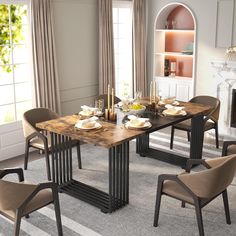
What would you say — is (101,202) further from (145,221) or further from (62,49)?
(62,49)

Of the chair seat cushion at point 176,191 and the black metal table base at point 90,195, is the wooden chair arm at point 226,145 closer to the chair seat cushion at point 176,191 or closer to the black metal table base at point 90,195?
the chair seat cushion at point 176,191

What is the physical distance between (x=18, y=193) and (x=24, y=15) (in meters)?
3.40

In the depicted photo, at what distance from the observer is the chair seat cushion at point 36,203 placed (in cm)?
338

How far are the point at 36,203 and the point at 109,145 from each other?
0.92 metres

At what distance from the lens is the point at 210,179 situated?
3.46 metres

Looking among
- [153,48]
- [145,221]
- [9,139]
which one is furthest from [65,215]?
[153,48]

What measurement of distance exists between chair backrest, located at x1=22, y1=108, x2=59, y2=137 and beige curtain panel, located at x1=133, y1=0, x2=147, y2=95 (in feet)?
8.79

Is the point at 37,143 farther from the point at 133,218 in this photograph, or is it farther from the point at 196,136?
the point at 196,136

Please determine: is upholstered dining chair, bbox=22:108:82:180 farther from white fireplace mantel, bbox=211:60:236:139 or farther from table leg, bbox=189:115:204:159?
white fireplace mantel, bbox=211:60:236:139

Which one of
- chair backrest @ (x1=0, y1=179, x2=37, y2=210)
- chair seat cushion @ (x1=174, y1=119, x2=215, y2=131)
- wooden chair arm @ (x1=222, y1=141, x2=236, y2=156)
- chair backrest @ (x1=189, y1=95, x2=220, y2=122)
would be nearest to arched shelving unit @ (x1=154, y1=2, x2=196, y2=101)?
chair backrest @ (x1=189, y1=95, x2=220, y2=122)

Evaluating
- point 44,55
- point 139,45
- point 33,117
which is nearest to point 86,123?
point 33,117

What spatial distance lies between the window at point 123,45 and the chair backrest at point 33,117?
7.82ft

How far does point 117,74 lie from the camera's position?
7.73m

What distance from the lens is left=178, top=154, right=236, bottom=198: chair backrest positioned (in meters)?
3.46
